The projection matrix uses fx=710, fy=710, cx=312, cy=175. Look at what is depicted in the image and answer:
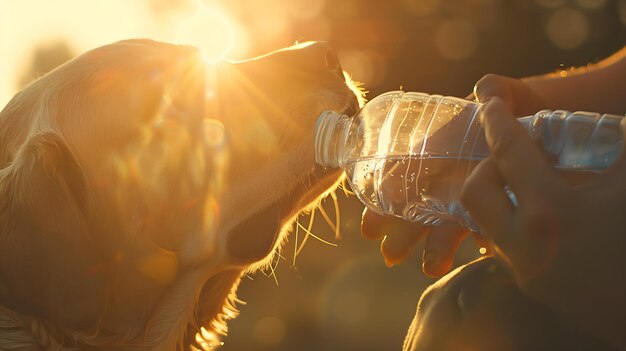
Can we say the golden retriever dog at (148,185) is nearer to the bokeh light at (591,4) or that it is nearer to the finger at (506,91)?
the finger at (506,91)

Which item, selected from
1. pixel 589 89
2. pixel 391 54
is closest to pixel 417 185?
pixel 589 89

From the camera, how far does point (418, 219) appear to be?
8.26 ft

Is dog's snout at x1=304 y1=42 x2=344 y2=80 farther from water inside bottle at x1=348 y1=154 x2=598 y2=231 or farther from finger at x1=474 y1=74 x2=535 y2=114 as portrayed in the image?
finger at x1=474 y1=74 x2=535 y2=114

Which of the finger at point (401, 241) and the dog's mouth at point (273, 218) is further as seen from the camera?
the dog's mouth at point (273, 218)

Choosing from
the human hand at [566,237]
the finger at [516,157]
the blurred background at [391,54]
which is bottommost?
the blurred background at [391,54]

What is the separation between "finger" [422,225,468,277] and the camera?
230 centimetres

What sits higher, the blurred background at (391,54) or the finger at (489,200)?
the finger at (489,200)

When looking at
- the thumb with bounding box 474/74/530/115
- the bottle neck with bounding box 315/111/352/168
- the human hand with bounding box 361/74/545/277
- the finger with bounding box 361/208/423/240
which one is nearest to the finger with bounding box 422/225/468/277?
the human hand with bounding box 361/74/545/277

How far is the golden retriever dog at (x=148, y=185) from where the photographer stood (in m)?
2.57

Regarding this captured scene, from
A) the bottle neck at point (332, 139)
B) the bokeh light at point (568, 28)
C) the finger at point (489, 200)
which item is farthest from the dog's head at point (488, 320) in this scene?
the bokeh light at point (568, 28)

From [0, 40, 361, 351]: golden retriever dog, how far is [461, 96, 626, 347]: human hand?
5.94ft

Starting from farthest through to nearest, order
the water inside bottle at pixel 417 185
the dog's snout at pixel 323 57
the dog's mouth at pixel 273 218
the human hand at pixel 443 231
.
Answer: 1. the dog's snout at pixel 323 57
2. the dog's mouth at pixel 273 218
3. the water inside bottle at pixel 417 185
4. the human hand at pixel 443 231

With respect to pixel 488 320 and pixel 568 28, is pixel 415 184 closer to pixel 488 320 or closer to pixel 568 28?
pixel 488 320

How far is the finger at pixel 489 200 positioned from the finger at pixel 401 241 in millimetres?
1160
